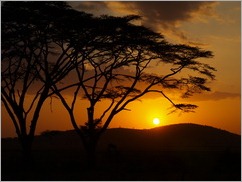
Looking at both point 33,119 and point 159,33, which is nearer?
point 33,119

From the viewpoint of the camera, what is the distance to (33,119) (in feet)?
78.4

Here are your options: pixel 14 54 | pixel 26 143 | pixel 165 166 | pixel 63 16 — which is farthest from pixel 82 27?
pixel 165 166

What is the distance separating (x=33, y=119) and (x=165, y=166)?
21.0ft

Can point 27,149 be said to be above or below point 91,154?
above

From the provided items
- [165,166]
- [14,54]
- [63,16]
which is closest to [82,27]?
[63,16]

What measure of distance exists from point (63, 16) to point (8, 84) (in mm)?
4038

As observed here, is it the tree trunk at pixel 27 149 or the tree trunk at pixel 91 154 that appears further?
the tree trunk at pixel 91 154

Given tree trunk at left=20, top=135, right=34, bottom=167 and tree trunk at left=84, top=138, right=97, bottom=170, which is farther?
tree trunk at left=84, top=138, right=97, bottom=170

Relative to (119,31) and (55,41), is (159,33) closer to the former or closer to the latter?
(119,31)

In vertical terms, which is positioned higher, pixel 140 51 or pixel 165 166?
pixel 140 51

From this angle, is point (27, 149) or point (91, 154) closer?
point (27, 149)

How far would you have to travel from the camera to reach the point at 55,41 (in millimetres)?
24938

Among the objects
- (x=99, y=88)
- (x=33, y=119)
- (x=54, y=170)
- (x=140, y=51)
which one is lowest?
(x=54, y=170)

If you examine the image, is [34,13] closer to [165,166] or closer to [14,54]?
[14,54]
